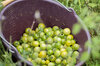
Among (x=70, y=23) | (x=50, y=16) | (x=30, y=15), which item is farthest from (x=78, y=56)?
(x=30, y=15)

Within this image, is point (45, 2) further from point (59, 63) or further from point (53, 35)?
point (59, 63)

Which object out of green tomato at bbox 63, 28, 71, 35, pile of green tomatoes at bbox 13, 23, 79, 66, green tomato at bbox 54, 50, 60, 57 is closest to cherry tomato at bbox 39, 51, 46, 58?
pile of green tomatoes at bbox 13, 23, 79, 66

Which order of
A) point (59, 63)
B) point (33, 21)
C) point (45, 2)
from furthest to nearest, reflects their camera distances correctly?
point (33, 21) → point (45, 2) → point (59, 63)

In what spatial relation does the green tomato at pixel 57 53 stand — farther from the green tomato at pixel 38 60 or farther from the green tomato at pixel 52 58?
the green tomato at pixel 38 60

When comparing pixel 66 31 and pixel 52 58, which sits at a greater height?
pixel 66 31

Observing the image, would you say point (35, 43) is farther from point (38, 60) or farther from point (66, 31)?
point (66, 31)

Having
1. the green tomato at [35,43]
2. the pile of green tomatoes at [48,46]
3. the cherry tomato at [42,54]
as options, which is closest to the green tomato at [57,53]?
the pile of green tomatoes at [48,46]

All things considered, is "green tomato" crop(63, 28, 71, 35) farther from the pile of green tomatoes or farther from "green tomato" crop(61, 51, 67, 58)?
"green tomato" crop(61, 51, 67, 58)

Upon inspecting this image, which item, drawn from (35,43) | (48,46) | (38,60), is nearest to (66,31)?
(48,46)
